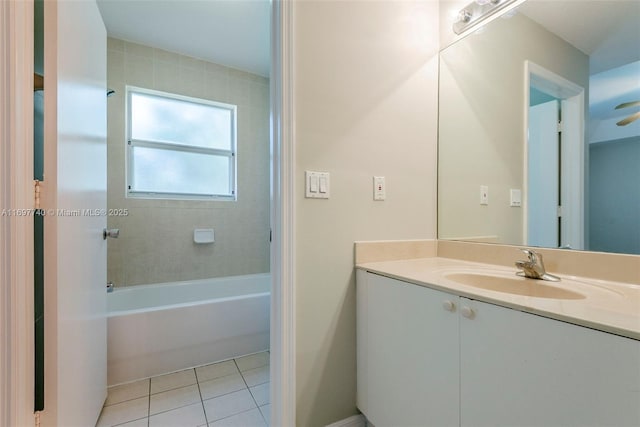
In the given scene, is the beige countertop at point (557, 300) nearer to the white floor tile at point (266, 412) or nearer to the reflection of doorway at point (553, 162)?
the reflection of doorway at point (553, 162)

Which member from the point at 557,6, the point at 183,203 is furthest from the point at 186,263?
the point at 557,6

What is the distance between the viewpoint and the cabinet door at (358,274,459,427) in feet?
2.69

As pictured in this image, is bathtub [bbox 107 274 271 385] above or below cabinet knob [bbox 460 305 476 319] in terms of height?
below

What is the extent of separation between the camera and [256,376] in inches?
67.3

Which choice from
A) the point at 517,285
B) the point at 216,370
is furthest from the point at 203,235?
the point at 517,285

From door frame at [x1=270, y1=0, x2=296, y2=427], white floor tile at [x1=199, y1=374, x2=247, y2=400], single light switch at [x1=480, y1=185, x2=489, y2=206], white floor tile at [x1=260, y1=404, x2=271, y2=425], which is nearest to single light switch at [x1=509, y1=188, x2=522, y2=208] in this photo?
single light switch at [x1=480, y1=185, x2=489, y2=206]

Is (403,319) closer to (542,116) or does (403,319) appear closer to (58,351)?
(542,116)

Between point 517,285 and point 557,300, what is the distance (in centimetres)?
34

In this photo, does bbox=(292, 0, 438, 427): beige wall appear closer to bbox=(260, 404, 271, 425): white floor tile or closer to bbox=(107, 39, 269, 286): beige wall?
bbox=(260, 404, 271, 425): white floor tile

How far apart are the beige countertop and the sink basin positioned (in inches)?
0.5

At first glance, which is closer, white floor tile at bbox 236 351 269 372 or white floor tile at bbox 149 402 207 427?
white floor tile at bbox 149 402 207 427

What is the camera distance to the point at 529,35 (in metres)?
1.20

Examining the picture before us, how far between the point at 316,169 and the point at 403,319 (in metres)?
0.66

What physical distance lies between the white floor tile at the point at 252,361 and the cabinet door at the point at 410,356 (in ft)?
3.17
